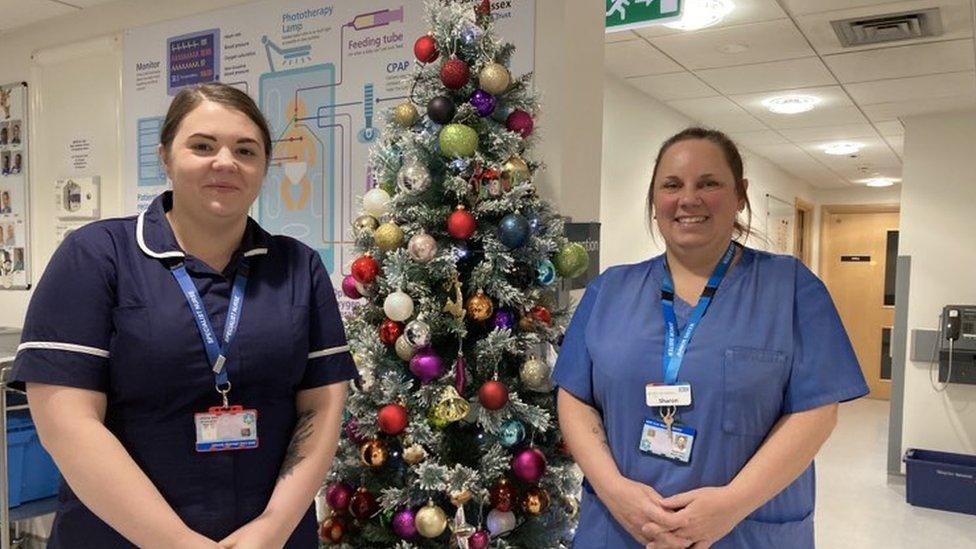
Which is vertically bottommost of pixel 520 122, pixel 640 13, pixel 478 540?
pixel 478 540

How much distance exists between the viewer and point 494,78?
1.84m

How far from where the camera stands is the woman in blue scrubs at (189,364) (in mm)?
1195

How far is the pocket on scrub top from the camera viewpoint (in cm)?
138

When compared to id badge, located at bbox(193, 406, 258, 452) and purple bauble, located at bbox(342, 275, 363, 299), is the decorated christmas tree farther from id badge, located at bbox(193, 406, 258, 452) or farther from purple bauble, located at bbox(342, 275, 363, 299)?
id badge, located at bbox(193, 406, 258, 452)

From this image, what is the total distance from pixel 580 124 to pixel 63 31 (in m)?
2.78

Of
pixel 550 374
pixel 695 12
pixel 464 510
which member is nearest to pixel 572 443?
pixel 550 374

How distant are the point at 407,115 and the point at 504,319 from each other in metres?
0.62

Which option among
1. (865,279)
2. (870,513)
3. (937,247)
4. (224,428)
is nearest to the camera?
(224,428)

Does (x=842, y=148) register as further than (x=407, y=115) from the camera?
Yes

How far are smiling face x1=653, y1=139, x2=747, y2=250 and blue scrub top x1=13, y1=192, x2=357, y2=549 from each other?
792 millimetres

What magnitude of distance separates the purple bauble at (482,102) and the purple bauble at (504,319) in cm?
53

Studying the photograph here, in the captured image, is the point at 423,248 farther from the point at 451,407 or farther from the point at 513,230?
the point at 451,407

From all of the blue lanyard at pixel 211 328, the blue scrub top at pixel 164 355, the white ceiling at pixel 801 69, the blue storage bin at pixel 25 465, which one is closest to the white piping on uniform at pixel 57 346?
the blue scrub top at pixel 164 355

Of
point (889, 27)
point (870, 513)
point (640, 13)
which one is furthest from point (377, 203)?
point (870, 513)
